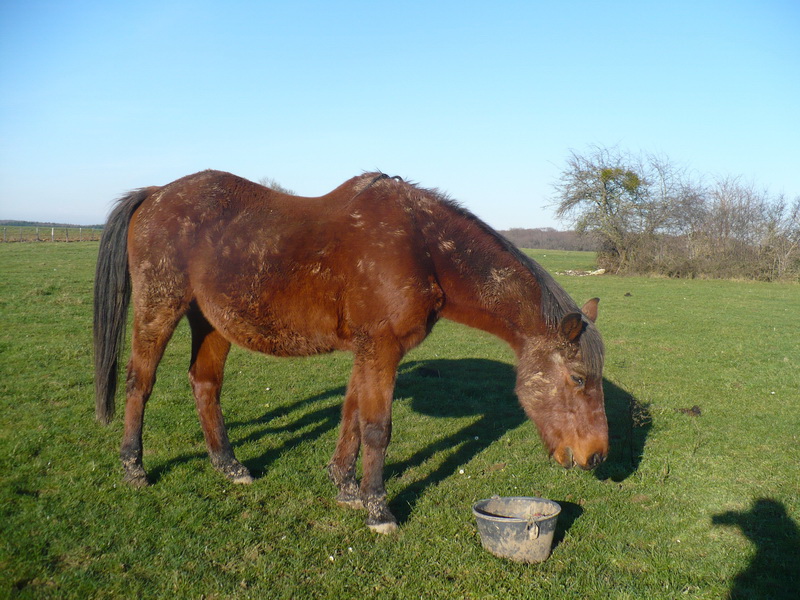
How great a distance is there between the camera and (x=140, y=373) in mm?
5180

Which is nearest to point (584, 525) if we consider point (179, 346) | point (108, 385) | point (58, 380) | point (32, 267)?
point (108, 385)

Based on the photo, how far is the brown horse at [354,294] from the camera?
457 cm

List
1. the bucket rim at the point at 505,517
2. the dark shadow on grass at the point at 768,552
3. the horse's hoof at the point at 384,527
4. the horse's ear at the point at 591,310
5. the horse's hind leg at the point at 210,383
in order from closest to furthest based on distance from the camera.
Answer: the dark shadow on grass at the point at 768,552 → the bucket rim at the point at 505,517 → the horse's hoof at the point at 384,527 → the horse's ear at the point at 591,310 → the horse's hind leg at the point at 210,383

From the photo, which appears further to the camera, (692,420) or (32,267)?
(32,267)

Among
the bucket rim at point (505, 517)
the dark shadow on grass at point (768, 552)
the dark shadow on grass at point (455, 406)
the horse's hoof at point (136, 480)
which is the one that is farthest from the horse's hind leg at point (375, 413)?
the dark shadow on grass at point (768, 552)

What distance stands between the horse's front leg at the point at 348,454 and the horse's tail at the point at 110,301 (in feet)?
7.78

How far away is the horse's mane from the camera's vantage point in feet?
15.2

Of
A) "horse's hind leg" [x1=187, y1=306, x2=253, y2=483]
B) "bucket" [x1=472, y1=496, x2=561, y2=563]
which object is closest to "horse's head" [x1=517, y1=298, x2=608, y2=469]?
"bucket" [x1=472, y1=496, x2=561, y2=563]

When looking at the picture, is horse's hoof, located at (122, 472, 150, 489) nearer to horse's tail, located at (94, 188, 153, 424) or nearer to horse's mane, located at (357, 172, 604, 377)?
→ horse's tail, located at (94, 188, 153, 424)

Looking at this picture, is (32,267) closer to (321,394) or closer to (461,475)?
(321,394)

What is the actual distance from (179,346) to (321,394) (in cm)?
481

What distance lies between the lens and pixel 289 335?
4.80 meters

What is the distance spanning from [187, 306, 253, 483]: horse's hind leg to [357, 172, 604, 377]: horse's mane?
88.5 inches

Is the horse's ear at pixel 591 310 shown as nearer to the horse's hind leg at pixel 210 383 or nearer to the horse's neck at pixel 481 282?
the horse's neck at pixel 481 282
